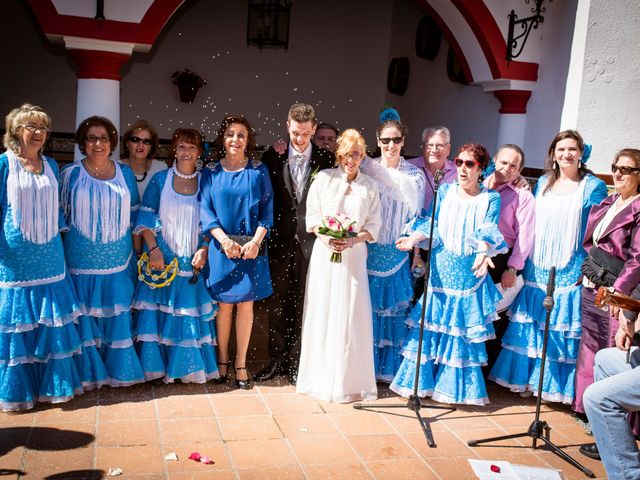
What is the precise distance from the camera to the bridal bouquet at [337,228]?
4.57 m

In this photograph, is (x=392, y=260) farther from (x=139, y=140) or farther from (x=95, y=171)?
(x=95, y=171)

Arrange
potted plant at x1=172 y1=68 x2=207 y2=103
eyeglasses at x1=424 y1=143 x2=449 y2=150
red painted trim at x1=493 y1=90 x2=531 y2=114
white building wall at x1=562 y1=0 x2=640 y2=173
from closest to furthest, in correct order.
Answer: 1. eyeglasses at x1=424 y1=143 x2=449 y2=150
2. white building wall at x1=562 y1=0 x2=640 y2=173
3. red painted trim at x1=493 y1=90 x2=531 y2=114
4. potted plant at x1=172 y1=68 x2=207 y2=103

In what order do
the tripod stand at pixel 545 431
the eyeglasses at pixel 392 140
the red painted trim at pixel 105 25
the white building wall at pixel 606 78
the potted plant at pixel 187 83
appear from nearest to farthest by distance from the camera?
the tripod stand at pixel 545 431
the eyeglasses at pixel 392 140
the white building wall at pixel 606 78
the red painted trim at pixel 105 25
the potted plant at pixel 187 83

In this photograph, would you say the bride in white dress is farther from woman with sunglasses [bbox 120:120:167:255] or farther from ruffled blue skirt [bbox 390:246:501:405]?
woman with sunglasses [bbox 120:120:167:255]

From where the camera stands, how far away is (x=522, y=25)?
26.0ft

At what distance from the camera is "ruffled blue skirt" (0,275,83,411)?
4242 mm

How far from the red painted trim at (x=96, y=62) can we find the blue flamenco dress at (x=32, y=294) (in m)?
2.40

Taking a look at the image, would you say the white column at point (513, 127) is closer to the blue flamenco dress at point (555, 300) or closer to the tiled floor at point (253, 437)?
the blue flamenco dress at point (555, 300)

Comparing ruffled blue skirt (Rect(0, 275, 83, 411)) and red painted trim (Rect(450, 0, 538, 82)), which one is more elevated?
red painted trim (Rect(450, 0, 538, 82))

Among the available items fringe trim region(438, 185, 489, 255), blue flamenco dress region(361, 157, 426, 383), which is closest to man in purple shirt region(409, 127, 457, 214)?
blue flamenco dress region(361, 157, 426, 383)

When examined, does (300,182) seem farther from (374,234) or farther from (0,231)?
(0,231)

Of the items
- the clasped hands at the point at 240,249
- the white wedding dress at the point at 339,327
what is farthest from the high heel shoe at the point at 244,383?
the clasped hands at the point at 240,249

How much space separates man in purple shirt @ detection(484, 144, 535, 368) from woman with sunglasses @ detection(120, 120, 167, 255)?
256 centimetres

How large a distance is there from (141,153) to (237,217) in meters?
0.91
